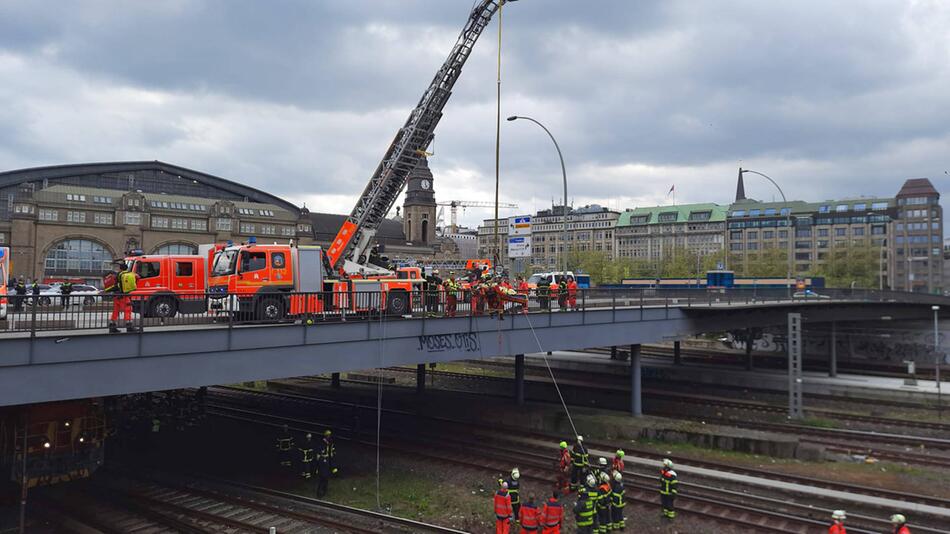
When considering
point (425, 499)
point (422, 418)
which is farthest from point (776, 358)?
point (425, 499)

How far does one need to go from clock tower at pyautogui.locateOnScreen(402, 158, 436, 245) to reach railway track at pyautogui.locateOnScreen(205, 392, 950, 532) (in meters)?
97.5

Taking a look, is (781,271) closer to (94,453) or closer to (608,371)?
(608,371)

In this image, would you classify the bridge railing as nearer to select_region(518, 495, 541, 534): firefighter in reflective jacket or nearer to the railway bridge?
the railway bridge

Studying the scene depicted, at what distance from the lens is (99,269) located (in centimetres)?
7212

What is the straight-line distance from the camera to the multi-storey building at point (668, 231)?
430ft

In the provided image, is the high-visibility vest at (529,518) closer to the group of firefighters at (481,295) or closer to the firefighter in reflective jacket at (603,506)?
the firefighter in reflective jacket at (603,506)

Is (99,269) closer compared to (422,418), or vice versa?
(422,418)

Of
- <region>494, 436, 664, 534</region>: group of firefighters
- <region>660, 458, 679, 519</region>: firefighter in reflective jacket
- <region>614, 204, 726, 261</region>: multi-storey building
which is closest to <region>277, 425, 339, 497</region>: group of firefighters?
<region>494, 436, 664, 534</region>: group of firefighters

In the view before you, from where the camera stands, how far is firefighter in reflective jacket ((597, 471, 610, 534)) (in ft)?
46.6

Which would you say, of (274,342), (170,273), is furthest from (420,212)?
(274,342)

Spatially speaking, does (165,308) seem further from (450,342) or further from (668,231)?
(668,231)

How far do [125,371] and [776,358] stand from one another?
4997 cm

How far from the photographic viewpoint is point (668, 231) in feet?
452

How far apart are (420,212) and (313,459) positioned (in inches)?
4356
